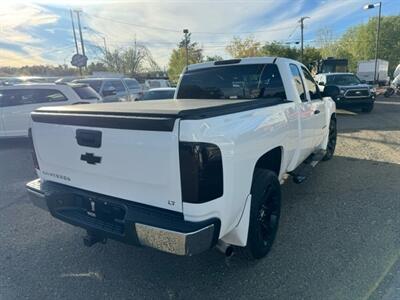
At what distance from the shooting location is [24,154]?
7.96 m

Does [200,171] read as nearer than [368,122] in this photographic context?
Yes

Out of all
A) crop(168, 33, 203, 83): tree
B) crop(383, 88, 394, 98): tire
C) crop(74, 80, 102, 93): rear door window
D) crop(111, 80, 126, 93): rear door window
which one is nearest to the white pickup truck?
crop(74, 80, 102, 93): rear door window

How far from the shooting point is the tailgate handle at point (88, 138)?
238cm

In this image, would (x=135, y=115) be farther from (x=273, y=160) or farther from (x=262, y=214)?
(x=273, y=160)

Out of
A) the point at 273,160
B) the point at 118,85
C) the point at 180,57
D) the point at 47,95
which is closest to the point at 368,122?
the point at 273,160

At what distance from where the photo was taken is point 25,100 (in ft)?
28.0

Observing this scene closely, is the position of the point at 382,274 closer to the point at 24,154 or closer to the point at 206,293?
the point at 206,293

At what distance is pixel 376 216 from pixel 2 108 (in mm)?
9168

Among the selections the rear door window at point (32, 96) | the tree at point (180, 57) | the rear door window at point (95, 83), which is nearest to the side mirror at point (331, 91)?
the rear door window at point (32, 96)

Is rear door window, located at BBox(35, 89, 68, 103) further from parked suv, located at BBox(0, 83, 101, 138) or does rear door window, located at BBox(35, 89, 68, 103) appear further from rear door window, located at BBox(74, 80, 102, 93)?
rear door window, located at BBox(74, 80, 102, 93)

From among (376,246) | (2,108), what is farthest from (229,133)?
(2,108)

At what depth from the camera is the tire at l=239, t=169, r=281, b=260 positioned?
2705 mm

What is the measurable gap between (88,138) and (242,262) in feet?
6.06

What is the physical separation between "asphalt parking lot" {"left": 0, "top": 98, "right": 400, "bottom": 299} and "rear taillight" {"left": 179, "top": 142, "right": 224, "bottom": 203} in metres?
1.03
